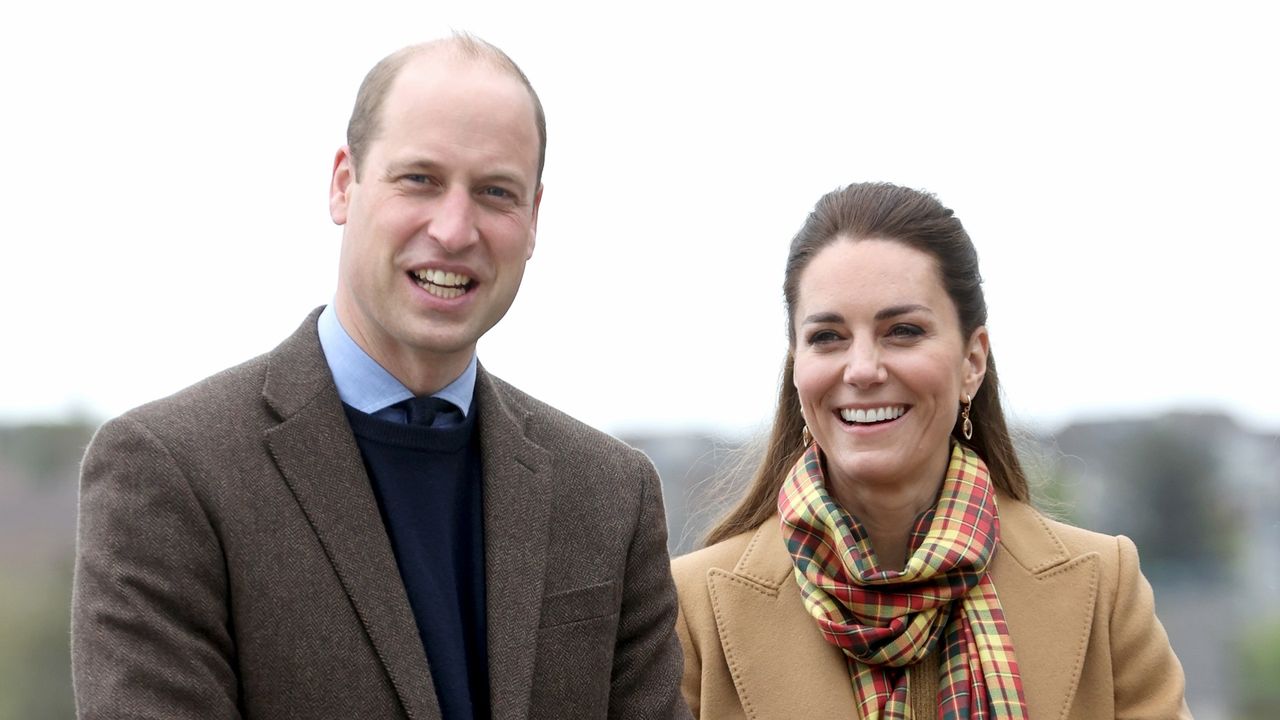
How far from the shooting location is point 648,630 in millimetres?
3549

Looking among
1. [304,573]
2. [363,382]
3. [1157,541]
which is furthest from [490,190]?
[1157,541]

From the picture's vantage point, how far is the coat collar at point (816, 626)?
165 inches

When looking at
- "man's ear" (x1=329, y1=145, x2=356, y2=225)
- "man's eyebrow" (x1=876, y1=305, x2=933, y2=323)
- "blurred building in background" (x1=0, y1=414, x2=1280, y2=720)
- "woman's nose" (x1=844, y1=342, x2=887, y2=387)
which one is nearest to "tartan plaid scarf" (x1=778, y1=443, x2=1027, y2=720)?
"woman's nose" (x1=844, y1=342, x2=887, y2=387)

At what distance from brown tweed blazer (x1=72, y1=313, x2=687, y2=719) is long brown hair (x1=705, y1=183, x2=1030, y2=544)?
1.07m

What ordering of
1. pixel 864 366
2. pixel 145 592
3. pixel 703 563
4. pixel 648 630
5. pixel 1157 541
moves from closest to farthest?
pixel 145 592, pixel 648 630, pixel 864 366, pixel 703 563, pixel 1157 541

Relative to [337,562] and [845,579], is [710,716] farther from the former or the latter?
[337,562]

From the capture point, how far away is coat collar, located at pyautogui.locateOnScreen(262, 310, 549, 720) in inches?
120

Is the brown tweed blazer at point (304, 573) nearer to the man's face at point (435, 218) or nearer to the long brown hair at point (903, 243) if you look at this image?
the man's face at point (435, 218)

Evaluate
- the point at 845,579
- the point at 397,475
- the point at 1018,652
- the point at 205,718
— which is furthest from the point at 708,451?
the point at 205,718

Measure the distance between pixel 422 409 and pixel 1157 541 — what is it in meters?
A: 43.4

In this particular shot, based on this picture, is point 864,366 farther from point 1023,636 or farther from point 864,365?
point 1023,636

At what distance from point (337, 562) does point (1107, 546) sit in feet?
7.11

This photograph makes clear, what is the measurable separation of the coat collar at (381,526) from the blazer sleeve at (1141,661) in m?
1.63

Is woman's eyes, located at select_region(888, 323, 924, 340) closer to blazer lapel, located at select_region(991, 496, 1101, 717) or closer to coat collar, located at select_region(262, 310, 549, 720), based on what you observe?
blazer lapel, located at select_region(991, 496, 1101, 717)
